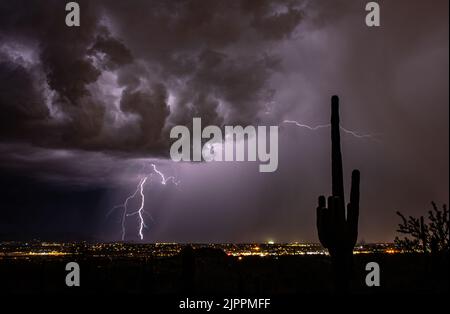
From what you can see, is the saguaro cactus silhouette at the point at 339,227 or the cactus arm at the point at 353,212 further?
the cactus arm at the point at 353,212

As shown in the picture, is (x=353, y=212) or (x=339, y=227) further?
(x=353, y=212)

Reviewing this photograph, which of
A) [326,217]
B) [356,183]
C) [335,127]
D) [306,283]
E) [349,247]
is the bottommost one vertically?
[306,283]

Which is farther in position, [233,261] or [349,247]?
[233,261]

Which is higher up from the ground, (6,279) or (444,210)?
(444,210)

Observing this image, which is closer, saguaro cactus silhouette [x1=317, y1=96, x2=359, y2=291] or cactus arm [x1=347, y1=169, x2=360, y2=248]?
saguaro cactus silhouette [x1=317, y1=96, x2=359, y2=291]

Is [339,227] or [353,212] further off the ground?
[353,212]
